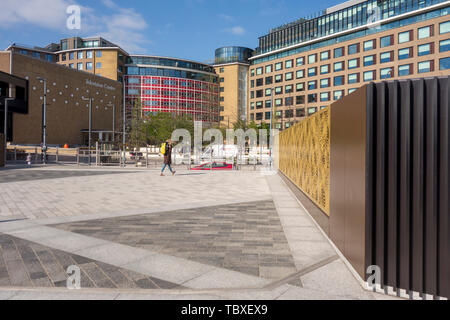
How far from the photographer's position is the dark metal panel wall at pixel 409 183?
3.14 meters

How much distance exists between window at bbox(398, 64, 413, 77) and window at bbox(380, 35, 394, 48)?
16.2 feet

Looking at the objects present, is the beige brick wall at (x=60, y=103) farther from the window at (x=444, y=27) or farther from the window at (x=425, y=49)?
the window at (x=444, y=27)

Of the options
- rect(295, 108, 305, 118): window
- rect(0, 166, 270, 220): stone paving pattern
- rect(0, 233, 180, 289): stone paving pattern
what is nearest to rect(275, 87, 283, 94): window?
rect(295, 108, 305, 118): window

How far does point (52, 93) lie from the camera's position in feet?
196

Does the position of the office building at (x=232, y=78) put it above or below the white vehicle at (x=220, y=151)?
above

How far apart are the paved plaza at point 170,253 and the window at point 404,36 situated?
56823 mm

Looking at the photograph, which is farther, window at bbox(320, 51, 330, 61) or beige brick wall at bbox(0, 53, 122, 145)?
window at bbox(320, 51, 330, 61)

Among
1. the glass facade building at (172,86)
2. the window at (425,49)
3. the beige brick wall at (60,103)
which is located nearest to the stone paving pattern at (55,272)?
the beige brick wall at (60,103)

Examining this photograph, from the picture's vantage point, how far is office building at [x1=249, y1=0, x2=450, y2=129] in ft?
165

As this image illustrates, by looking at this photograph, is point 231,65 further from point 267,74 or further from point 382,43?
point 382,43

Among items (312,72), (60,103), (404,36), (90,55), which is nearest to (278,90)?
(312,72)

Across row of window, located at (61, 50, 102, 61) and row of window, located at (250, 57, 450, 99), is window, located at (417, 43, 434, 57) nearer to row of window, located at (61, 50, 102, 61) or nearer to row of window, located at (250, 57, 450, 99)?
row of window, located at (250, 57, 450, 99)

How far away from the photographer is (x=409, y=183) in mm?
3293
